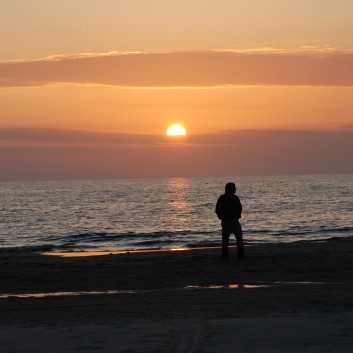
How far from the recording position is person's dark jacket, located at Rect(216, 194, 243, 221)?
67.6ft

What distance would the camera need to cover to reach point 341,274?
1812 cm

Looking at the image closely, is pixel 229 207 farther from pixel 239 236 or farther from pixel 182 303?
pixel 182 303

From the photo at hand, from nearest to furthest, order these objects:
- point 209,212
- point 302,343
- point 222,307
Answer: point 302,343, point 222,307, point 209,212

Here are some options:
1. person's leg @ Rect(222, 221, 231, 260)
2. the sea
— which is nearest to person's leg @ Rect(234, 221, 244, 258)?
person's leg @ Rect(222, 221, 231, 260)

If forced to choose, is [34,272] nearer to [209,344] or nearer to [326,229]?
[209,344]

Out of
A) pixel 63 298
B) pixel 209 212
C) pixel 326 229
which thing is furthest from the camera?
pixel 209 212

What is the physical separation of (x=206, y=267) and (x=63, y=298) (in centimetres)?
509

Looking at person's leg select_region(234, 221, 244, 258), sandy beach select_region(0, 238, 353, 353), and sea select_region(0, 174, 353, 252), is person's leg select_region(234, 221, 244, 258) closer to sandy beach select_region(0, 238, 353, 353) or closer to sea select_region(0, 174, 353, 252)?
sandy beach select_region(0, 238, 353, 353)

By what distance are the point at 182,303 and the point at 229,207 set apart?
6673mm

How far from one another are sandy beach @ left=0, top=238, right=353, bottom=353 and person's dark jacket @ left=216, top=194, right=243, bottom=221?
1181 millimetres

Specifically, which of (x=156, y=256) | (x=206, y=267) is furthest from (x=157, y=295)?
(x=156, y=256)

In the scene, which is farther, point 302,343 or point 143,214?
point 143,214

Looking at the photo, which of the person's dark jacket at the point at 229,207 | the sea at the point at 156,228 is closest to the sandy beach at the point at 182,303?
the person's dark jacket at the point at 229,207

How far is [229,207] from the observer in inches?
813
